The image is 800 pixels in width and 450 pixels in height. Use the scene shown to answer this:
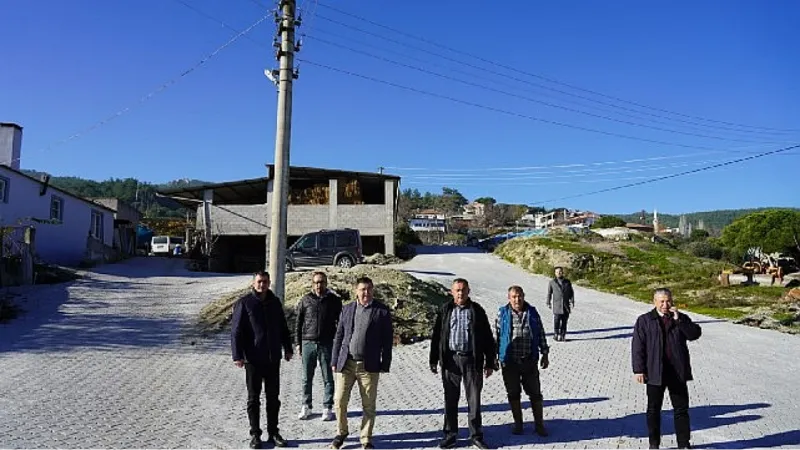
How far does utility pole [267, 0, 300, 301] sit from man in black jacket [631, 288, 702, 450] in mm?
6170

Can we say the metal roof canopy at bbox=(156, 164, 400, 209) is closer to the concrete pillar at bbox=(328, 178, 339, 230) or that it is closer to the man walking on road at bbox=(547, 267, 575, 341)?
the concrete pillar at bbox=(328, 178, 339, 230)

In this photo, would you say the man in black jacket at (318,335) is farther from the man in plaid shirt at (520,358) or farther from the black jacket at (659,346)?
the black jacket at (659,346)

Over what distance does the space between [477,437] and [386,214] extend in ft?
81.2

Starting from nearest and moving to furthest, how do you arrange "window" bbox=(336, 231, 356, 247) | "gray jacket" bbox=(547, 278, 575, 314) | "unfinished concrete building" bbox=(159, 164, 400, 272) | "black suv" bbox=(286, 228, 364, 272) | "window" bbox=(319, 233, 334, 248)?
"gray jacket" bbox=(547, 278, 575, 314) → "black suv" bbox=(286, 228, 364, 272) → "window" bbox=(319, 233, 334, 248) → "window" bbox=(336, 231, 356, 247) → "unfinished concrete building" bbox=(159, 164, 400, 272)

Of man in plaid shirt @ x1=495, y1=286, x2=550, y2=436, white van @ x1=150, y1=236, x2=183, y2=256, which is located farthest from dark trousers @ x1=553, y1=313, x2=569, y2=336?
white van @ x1=150, y1=236, x2=183, y2=256

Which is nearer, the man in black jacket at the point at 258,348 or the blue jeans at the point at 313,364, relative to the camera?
the man in black jacket at the point at 258,348

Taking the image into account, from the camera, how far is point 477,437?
19.4 feet

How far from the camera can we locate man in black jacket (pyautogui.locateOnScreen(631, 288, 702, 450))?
224 inches

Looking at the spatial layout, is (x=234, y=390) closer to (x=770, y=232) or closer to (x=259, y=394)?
(x=259, y=394)

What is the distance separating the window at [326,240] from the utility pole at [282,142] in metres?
13.2

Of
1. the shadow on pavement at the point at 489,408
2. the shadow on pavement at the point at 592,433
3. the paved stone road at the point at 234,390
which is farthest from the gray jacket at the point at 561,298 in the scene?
the shadow on pavement at the point at 592,433

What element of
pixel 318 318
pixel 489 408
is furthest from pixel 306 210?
pixel 318 318

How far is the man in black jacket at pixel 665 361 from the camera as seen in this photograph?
569 centimetres

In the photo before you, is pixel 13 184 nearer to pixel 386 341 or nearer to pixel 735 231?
pixel 386 341
